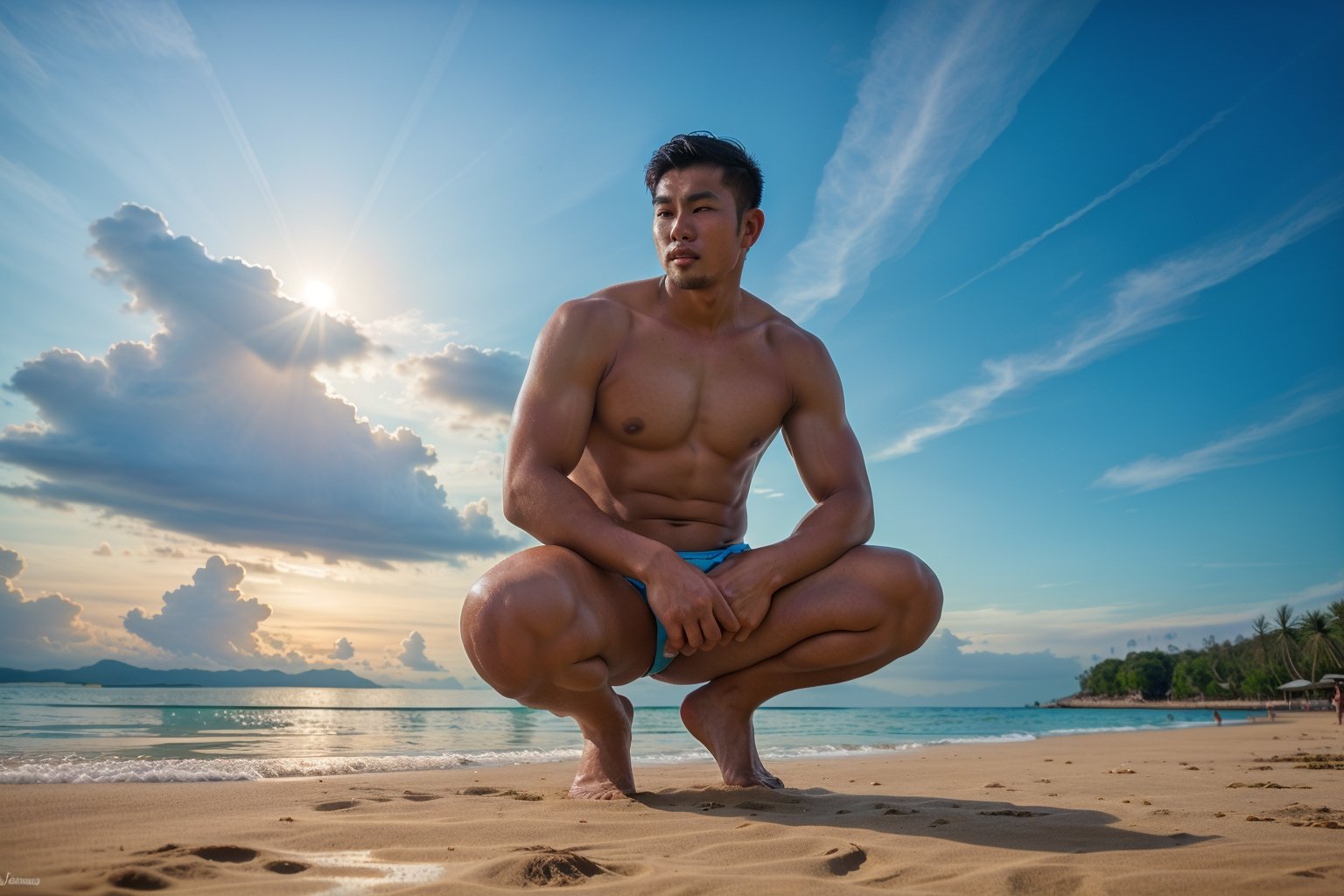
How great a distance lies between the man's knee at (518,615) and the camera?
7.51 ft

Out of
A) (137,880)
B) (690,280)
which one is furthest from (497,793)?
(690,280)

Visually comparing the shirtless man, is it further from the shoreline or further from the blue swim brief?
the shoreline

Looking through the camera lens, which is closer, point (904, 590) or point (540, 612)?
point (540, 612)

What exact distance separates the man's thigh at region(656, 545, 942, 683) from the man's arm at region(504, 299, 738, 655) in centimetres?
43

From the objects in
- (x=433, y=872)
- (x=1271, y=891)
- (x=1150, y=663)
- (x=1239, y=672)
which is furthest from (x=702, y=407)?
(x=1150, y=663)

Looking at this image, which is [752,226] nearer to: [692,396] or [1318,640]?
[692,396]

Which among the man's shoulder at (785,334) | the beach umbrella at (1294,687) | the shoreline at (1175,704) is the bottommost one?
the shoreline at (1175,704)

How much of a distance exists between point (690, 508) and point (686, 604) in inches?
27.0

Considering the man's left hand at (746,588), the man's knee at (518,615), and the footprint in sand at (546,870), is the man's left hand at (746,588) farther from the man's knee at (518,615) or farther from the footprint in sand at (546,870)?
the footprint in sand at (546,870)

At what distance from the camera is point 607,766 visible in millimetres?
2801

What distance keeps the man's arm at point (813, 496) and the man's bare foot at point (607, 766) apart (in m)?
0.55

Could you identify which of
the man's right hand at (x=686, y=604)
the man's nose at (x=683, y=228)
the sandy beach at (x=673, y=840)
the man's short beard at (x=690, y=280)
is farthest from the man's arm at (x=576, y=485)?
the sandy beach at (x=673, y=840)

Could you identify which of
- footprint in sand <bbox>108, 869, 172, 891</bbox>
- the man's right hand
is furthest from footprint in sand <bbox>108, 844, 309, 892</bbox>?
the man's right hand

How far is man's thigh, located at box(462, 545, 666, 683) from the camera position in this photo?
229cm
